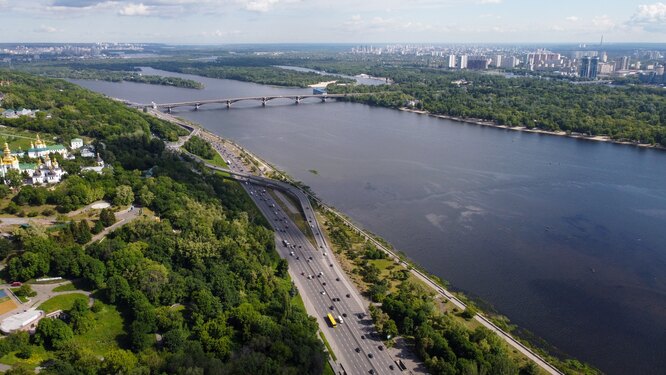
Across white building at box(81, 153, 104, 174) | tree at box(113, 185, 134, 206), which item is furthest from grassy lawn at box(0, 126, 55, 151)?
tree at box(113, 185, 134, 206)

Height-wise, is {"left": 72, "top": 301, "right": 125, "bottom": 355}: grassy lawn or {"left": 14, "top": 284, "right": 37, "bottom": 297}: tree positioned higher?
{"left": 14, "top": 284, "right": 37, "bottom": 297}: tree

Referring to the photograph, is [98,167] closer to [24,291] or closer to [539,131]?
[24,291]

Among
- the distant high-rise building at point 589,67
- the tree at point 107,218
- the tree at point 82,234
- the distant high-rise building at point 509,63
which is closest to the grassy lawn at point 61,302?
the tree at point 82,234

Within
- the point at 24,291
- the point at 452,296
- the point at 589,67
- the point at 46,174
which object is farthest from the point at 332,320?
the point at 589,67

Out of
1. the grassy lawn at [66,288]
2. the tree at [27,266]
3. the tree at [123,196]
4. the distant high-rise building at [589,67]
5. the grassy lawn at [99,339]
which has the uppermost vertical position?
the distant high-rise building at [589,67]

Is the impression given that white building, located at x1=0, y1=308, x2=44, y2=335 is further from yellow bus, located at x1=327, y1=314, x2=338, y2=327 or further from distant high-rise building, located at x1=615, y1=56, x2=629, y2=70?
distant high-rise building, located at x1=615, y1=56, x2=629, y2=70

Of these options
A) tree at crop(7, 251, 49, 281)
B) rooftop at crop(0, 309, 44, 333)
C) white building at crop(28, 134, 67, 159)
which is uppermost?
white building at crop(28, 134, 67, 159)

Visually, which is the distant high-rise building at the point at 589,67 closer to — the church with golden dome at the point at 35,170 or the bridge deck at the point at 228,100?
the bridge deck at the point at 228,100
